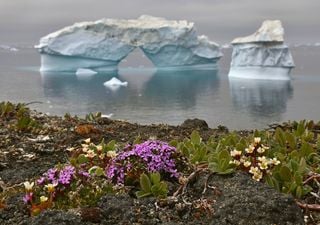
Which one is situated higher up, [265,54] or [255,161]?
[255,161]

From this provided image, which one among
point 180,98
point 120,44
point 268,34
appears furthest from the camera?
point 120,44

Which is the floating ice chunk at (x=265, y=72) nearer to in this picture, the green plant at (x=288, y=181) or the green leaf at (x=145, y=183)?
the green plant at (x=288, y=181)

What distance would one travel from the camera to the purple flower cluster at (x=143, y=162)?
3.55m

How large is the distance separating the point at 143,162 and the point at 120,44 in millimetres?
57737

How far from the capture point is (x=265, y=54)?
5331 centimetres

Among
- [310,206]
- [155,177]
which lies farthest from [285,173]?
[155,177]

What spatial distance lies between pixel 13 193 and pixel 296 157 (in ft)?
7.21

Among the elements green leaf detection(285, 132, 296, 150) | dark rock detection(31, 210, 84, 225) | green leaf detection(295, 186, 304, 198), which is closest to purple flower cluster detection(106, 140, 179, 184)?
dark rock detection(31, 210, 84, 225)

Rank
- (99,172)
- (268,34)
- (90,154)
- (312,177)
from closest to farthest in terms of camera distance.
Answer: (312,177)
(99,172)
(90,154)
(268,34)

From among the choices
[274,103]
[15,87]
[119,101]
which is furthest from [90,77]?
[274,103]

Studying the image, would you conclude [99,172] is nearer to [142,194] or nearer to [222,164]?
[142,194]

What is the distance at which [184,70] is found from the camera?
76.9m

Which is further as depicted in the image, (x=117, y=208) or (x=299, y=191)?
(x=299, y=191)

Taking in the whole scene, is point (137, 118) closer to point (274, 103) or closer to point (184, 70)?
point (274, 103)
